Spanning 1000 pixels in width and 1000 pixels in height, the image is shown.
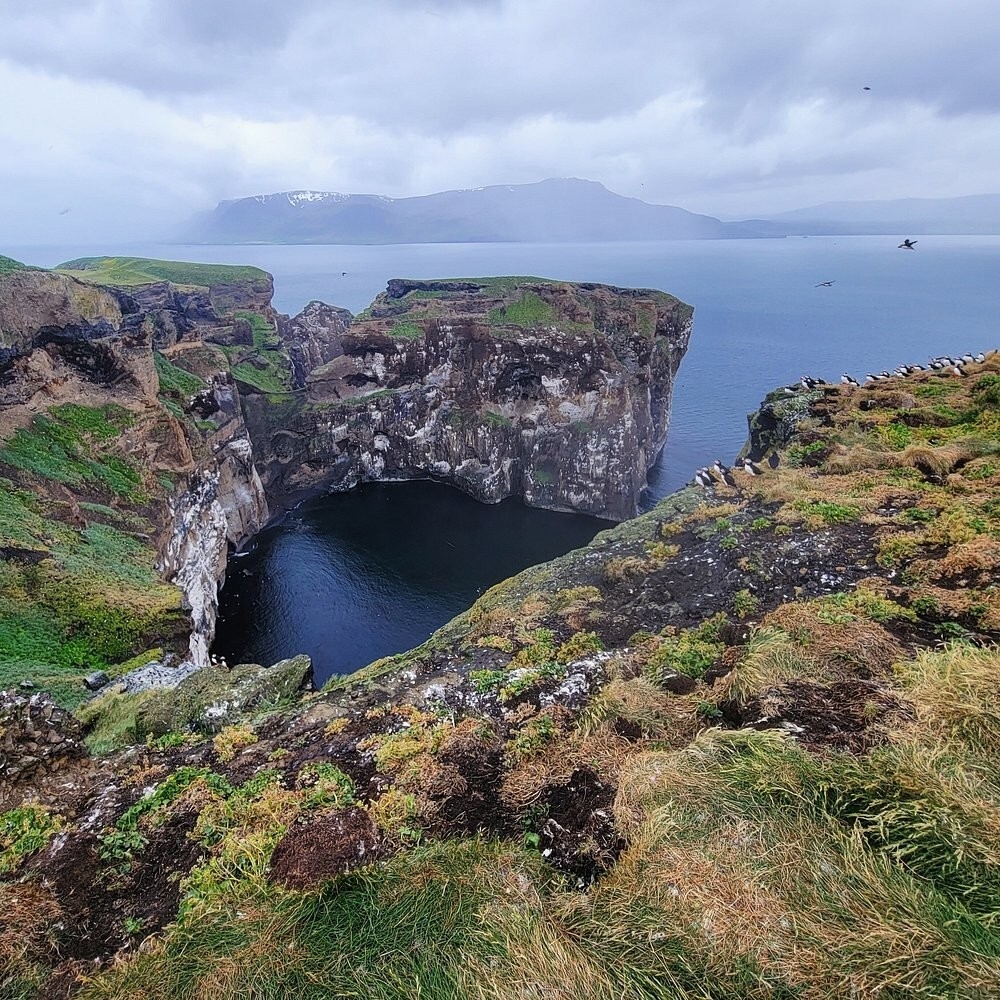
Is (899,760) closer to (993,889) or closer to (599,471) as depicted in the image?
(993,889)

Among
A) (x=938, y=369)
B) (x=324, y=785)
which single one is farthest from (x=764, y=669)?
(x=938, y=369)

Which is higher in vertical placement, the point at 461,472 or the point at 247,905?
the point at 247,905

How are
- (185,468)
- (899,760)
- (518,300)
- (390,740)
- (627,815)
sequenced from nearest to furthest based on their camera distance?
(899,760) < (627,815) < (390,740) < (185,468) < (518,300)

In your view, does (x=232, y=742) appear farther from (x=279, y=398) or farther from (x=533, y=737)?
(x=279, y=398)

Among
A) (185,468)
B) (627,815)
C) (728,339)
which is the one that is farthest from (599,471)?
(728,339)

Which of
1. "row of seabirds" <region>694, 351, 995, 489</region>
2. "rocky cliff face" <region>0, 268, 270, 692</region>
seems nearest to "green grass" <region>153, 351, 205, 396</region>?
"rocky cliff face" <region>0, 268, 270, 692</region>

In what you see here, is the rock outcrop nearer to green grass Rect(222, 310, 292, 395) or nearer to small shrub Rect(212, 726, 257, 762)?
green grass Rect(222, 310, 292, 395)

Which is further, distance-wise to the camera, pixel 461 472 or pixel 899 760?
pixel 461 472

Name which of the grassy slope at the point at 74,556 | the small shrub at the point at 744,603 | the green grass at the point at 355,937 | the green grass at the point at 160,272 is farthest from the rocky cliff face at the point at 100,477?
the green grass at the point at 160,272
